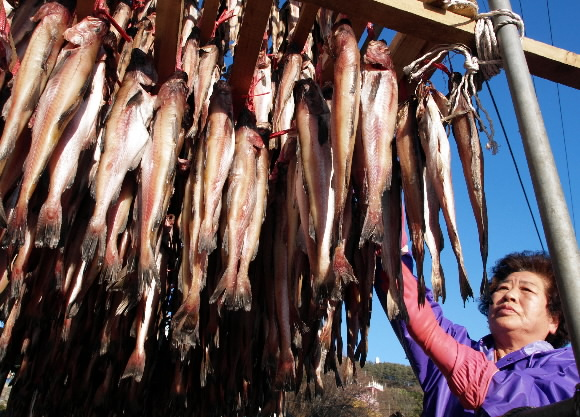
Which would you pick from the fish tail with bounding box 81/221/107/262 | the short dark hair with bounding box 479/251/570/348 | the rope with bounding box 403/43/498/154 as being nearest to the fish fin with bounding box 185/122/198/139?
the fish tail with bounding box 81/221/107/262

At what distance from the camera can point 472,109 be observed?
2229 mm

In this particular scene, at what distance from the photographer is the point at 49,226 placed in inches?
74.3

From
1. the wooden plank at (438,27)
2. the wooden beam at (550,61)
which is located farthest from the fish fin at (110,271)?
the wooden beam at (550,61)

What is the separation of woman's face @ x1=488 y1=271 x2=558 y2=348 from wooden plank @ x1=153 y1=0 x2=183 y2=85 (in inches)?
91.5

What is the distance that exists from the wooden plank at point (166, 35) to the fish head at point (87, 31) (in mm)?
247

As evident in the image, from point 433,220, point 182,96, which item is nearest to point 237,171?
point 182,96

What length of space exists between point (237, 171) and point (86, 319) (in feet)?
5.31

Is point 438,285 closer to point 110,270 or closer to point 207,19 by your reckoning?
point 110,270

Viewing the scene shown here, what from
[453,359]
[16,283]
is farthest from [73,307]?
[453,359]

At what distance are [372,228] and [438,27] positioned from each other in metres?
0.98

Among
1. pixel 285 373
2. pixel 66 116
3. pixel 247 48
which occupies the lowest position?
pixel 285 373

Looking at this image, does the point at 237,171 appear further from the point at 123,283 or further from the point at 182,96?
the point at 123,283

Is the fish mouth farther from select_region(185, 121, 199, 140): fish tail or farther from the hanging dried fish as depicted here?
select_region(185, 121, 199, 140): fish tail

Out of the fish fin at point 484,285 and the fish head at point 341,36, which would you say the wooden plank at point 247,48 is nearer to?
the fish head at point 341,36
